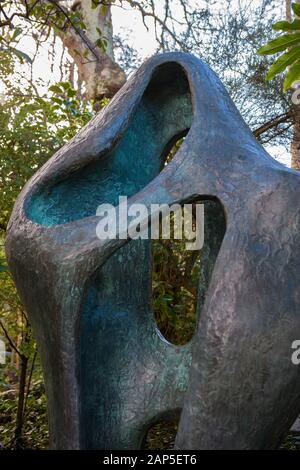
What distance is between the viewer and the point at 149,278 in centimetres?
286

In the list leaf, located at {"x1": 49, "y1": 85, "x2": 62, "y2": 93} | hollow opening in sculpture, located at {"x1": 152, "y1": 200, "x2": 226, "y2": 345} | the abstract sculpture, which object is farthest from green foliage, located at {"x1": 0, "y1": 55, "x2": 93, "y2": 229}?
the abstract sculpture

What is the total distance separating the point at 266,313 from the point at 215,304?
16 cm

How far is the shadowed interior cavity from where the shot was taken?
104 inches

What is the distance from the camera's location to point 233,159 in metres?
2.21

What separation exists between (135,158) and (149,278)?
57cm

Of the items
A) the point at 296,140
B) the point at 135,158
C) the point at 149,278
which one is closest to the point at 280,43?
the point at 135,158

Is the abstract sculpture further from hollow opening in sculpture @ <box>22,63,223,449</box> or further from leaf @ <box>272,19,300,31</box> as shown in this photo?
leaf @ <box>272,19,300,31</box>

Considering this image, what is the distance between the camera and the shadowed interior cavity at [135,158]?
8.64ft

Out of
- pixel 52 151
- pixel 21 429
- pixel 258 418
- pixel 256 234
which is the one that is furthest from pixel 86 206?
pixel 21 429

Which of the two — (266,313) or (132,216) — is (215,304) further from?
(132,216)

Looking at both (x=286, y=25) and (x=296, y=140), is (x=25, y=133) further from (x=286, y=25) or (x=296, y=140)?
(x=296, y=140)

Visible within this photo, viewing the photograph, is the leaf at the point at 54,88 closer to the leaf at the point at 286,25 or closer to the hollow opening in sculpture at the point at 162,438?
the leaf at the point at 286,25

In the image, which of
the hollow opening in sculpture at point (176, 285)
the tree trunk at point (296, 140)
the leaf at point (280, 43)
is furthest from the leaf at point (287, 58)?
the tree trunk at point (296, 140)

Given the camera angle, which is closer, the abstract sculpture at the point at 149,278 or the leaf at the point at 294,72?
the abstract sculpture at the point at 149,278
